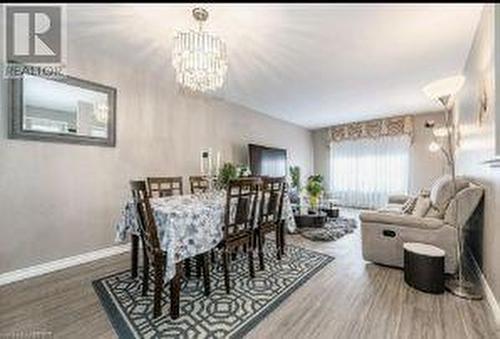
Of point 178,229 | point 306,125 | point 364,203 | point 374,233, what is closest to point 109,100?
point 178,229

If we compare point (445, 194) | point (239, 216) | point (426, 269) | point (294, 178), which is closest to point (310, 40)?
point (239, 216)

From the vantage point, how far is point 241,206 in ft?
7.88

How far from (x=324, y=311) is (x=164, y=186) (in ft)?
7.42

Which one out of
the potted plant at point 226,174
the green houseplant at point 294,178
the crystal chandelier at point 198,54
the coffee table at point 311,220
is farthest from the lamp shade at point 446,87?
the green houseplant at point 294,178

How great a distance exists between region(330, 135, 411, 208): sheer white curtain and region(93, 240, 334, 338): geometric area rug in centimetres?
505

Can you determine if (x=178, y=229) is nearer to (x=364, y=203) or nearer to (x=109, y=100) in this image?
(x=109, y=100)

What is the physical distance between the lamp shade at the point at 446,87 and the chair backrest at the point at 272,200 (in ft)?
5.57

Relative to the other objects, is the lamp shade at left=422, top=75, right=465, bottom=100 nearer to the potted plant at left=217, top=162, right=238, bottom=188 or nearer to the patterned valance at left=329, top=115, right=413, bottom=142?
the potted plant at left=217, top=162, right=238, bottom=188

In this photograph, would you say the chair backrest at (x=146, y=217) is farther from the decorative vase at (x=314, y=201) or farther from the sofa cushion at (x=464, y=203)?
the decorative vase at (x=314, y=201)

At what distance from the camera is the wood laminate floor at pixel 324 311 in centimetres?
178

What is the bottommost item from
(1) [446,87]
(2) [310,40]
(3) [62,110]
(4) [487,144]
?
(4) [487,144]

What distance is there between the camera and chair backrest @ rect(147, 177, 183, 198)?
2984mm

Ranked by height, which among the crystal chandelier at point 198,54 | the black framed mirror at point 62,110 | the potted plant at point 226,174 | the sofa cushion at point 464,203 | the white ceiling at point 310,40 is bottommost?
the sofa cushion at point 464,203

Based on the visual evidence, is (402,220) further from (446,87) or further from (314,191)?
(314,191)
